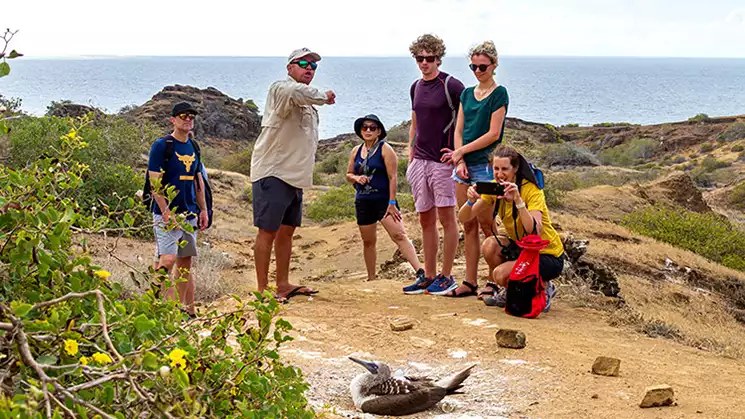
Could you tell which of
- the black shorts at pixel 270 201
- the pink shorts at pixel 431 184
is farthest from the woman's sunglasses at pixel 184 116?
the pink shorts at pixel 431 184

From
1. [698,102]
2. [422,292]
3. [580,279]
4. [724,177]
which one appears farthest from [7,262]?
[698,102]

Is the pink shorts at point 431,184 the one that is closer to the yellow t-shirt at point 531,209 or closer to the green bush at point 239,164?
the yellow t-shirt at point 531,209

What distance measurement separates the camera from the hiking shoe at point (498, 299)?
6383 mm

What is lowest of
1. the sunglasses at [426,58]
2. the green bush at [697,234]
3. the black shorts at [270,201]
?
the green bush at [697,234]

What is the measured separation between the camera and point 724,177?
30.3m

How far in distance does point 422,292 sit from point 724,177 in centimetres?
2652

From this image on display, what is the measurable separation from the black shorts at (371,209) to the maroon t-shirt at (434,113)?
2.32 ft

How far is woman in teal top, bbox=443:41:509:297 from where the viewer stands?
244 inches

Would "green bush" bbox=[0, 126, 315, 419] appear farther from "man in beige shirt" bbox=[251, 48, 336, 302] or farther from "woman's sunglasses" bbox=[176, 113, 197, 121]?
"man in beige shirt" bbox=[251, 48, 336, 302]

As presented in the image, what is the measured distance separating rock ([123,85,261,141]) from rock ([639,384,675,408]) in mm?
30961

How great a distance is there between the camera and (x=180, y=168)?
568 centimetres

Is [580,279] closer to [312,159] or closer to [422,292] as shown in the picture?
[422,292]

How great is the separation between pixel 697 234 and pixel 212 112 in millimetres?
26933

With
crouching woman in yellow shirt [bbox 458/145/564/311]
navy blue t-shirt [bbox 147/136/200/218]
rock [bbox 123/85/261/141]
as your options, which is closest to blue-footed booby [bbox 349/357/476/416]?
crouching woman in yellow shirt [bbox 458/145/564/311]
